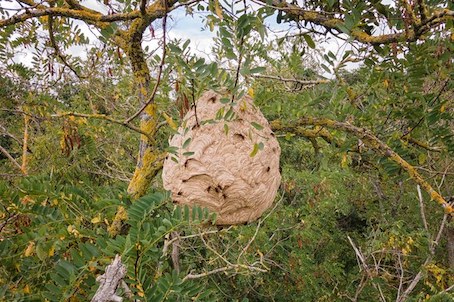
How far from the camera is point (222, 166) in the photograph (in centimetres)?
134

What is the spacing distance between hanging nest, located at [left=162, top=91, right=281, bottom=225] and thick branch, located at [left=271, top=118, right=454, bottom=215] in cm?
18

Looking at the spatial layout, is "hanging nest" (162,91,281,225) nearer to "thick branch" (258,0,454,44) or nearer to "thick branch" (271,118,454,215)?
"thick branch" (271,118,454,215)

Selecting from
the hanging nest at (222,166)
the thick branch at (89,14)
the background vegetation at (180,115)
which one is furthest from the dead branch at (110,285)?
the thick branch at (89,14)

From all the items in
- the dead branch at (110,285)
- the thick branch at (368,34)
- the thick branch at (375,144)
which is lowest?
the dead branch at (110,285)

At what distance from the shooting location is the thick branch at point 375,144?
1.30 meters

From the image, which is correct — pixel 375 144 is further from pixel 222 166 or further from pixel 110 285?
pixel 110 285

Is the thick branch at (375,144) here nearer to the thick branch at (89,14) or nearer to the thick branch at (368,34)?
the thick branch at (368,34)

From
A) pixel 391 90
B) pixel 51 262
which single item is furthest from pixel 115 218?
pixel 391 90

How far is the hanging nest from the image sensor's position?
51.8 inches

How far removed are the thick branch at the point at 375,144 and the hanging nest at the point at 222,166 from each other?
18 centimetres

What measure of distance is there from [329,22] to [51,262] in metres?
1.15

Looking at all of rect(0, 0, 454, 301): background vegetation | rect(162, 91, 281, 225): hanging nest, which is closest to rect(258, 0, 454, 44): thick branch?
rect(0, 0, 454, 301): background vegetation

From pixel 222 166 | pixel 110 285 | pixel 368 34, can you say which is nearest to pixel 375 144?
pixel 368 34

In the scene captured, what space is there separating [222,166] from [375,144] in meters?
0.48
